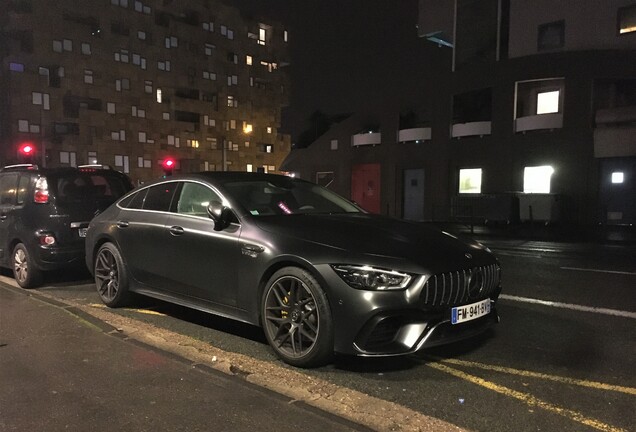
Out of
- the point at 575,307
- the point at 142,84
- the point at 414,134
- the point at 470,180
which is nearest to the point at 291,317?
the point at 575,307

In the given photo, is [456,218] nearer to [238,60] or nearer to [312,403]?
[312,403]

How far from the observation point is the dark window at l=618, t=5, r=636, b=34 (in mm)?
19391

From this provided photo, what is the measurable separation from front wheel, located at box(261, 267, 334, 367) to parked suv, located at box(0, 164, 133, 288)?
4.23 metres

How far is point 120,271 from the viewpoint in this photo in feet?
19.0

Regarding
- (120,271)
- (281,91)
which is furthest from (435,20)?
(281,91)

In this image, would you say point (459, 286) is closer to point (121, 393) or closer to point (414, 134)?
point (121, 393)

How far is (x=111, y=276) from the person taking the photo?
19.5ft

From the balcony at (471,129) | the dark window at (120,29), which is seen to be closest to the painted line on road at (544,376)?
the balcony at (471,129)

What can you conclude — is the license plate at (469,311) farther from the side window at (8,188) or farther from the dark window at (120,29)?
the dark window at (120,29)

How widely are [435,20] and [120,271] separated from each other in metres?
25.2

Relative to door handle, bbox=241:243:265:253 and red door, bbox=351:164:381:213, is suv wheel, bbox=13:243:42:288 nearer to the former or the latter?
door handle, bbox=241:243:265:253

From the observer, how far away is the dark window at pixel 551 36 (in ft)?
70.6

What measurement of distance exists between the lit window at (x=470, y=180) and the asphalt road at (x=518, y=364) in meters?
15.6

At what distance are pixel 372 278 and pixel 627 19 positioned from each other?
69.9ft
